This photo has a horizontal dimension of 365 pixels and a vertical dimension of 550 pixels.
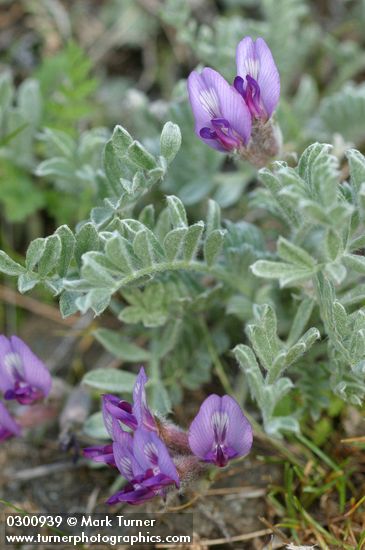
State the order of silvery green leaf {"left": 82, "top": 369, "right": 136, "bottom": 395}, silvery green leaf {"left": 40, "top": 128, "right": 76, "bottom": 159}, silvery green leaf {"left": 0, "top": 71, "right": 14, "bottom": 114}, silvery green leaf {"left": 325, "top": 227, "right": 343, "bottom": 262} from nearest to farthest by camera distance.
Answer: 1. silvery green leaf {"left": 325, "top": 227, "right": 343, "bottom": 262}
2. silvery green leaf {"left": 82, "top": 369, "right": 136, "bottom": 395}
3. silvery green leaf {"left": 40, "top": 128, "right": 76, "bottom": 159}
4. silvery green leaf {"left": 0, "top": 71, "right": 14, "bottom": 114}

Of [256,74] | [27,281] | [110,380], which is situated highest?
[256,74]

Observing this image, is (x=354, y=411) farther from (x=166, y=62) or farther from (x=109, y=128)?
(x=166, y=62)

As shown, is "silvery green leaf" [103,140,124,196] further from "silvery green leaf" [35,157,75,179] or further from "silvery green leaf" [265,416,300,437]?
"silvery green leaf" [265,416,300,437]

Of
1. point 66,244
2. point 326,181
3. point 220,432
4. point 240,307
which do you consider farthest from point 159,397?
point 326,181

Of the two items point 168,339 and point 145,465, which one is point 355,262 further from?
point 168,339

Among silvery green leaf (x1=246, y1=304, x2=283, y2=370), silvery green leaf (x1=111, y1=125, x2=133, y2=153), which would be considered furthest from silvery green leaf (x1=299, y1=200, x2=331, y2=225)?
silvery green leaf (x1=111, y1=125, x2=133, y2=153)

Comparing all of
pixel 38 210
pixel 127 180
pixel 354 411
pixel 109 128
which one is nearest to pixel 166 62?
pixel 109 128
